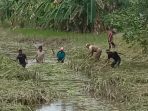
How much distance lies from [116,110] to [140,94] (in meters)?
1.41

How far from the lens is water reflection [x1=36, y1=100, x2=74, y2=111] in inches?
516

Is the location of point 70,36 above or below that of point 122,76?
above

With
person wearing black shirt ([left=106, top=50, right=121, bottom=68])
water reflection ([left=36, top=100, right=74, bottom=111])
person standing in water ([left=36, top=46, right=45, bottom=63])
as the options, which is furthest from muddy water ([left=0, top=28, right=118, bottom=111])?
person wearing black shirt ([left=106, top=50, right=121, bottom=68])

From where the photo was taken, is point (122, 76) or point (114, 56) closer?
point (122, 76)

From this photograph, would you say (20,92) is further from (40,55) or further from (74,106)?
(40,55)

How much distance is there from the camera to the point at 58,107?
43.7ft

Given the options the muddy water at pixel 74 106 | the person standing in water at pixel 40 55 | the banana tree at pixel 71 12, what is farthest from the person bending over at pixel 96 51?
the banana tree at pixel 71 12

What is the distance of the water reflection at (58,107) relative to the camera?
1311 centimetres

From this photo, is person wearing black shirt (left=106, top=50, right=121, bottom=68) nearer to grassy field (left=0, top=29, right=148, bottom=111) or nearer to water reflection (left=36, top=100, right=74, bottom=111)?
grassy field (left=0, top=29, right=148, bottom=111)

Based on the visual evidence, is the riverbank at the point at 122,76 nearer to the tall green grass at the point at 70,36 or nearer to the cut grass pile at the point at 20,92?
the cut grass pile at the point at 20,92

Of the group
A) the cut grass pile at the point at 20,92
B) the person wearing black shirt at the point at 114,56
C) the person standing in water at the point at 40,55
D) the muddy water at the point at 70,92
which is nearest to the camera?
the cut grass pile at the point at 20,92

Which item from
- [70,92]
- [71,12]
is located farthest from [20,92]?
[71,12]

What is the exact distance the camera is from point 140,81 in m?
16.2

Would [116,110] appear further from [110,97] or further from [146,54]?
[146,54]
